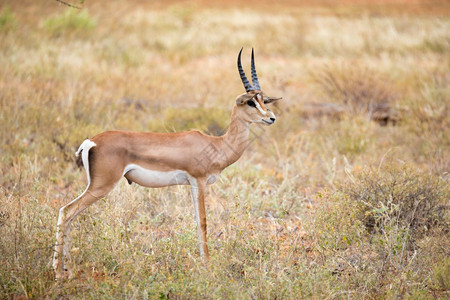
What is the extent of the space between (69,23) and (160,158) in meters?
13.2

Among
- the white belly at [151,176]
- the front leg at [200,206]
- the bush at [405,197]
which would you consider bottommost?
the bush at [405,197]

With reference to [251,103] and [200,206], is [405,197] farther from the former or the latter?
[200,206]

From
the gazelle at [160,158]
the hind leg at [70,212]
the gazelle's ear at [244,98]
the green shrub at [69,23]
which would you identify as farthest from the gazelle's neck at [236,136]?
the green shrub at [69,23]

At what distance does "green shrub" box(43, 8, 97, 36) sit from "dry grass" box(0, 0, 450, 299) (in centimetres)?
7

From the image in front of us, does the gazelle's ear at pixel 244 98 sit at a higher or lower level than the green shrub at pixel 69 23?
lower

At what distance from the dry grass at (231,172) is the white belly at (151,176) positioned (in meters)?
0.61

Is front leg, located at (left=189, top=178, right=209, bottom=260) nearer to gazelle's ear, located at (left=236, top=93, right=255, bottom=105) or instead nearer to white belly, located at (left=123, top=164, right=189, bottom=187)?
white belly, located at (left=123, top=164, right=189, bottom=187)

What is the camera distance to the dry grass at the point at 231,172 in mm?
4652

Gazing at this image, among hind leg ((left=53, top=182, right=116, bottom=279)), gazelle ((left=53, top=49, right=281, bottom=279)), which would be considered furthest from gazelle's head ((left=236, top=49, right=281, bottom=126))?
hind leg ((left=53, top=182, right=116, bottom=279))

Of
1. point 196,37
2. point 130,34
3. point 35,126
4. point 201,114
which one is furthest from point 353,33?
point 35,126

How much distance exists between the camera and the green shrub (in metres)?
16.2

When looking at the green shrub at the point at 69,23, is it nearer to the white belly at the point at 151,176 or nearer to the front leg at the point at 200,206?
the white belly at the point at 151,176

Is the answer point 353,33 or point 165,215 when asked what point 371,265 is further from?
point 353,33

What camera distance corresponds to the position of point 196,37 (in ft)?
73.5
